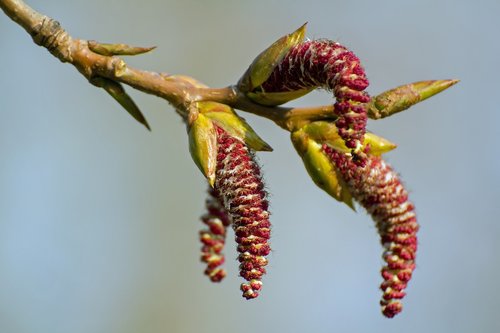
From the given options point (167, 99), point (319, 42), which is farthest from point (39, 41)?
point (319, 42)

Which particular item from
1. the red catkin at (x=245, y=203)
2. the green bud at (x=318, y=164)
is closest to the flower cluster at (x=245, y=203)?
the red catkin at (x=245, y=203)

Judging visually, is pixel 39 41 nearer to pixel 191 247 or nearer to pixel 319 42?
pixel 319 42

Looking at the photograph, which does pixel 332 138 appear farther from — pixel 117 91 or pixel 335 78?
pixel 117 91

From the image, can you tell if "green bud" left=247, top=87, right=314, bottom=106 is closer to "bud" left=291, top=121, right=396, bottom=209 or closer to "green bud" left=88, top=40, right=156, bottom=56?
"bud" left=291, top=121, right=396, bottom=209

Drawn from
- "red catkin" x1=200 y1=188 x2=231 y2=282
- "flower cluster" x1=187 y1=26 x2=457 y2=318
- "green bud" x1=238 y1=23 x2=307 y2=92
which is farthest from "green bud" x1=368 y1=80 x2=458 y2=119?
"red catkin" x1=200 y1=188 x2=231 y2=282

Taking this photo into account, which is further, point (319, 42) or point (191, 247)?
point (191, 247)

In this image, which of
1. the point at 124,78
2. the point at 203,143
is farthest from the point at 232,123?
the point at 124,78
